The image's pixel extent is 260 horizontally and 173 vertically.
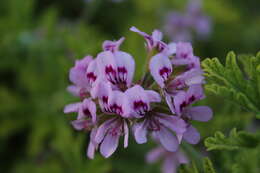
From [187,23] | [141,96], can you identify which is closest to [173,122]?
[141,96]

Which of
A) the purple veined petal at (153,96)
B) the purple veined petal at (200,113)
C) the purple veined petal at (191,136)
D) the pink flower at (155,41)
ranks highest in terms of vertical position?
the pink flower at (155,41)

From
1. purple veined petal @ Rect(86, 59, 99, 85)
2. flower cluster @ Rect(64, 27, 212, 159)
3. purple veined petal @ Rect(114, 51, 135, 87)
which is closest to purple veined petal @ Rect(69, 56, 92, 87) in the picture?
flower cluster @ Rect(64, 27, 212, 159)

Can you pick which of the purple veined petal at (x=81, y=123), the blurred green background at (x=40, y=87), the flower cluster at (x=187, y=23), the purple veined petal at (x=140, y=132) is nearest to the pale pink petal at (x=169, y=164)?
the blurred green background at (x=40, y=87)

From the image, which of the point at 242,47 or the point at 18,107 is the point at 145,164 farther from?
the point at 242,47

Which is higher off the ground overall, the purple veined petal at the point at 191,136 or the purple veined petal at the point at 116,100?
the purple veined petal at the point at 116,100

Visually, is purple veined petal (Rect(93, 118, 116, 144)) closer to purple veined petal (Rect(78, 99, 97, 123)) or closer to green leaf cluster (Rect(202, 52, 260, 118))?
purple veined petal (Rect(78, 99, 97, 123))

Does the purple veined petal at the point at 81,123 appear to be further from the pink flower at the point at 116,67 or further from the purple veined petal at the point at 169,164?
the purple veined petal at the point at 169,164

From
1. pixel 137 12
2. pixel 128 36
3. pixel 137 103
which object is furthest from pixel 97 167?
pixel 137 12
